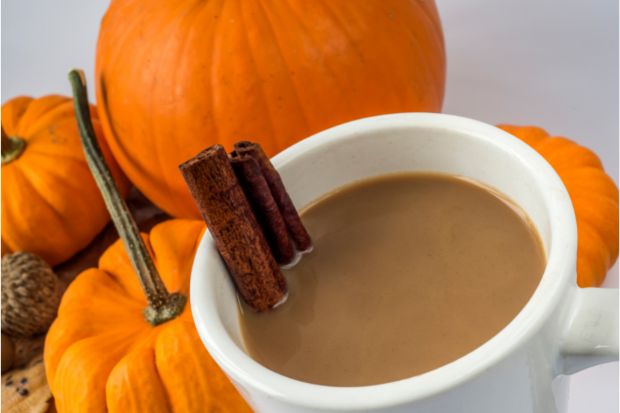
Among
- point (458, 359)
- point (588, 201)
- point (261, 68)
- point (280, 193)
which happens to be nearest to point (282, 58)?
point (261, 68)

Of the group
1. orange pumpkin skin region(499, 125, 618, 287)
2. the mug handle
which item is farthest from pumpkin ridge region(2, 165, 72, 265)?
the mug handle

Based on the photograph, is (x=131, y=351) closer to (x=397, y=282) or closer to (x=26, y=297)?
(x=26, y=297)

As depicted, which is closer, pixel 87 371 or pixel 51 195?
pixel 87 371

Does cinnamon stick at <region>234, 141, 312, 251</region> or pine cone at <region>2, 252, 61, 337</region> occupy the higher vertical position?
cinnamon stick at <region>234, 141, 312, 251</region>

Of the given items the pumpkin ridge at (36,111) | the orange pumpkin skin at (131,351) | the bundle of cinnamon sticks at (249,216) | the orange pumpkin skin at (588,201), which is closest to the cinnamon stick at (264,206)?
the bundle of cinnamon sticks at (249,216)

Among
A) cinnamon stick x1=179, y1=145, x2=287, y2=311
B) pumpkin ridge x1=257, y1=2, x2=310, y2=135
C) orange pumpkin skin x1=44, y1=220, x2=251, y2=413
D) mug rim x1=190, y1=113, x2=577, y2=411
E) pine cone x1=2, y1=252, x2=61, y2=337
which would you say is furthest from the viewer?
pine cone x1=2, y1=252, x2=61, y2=337

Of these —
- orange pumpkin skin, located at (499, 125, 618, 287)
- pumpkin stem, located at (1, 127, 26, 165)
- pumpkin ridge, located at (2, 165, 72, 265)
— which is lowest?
orange pumpkin skin, located at (499, 125, 618, 287)

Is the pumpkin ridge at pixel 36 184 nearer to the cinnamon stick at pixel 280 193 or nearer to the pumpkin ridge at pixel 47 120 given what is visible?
the pumpkin ridge at pixel 47 120

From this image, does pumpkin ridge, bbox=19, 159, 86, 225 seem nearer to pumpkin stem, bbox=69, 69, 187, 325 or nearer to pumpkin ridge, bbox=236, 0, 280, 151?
pumpkin stem, bbox=69, 69, 187, 325
